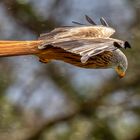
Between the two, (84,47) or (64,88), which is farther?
(64,88)

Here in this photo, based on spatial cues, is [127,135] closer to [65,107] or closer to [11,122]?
[65,107]

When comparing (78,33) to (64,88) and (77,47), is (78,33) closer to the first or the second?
(77,47)

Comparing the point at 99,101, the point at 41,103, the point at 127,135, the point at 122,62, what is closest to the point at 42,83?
the point at 41,103

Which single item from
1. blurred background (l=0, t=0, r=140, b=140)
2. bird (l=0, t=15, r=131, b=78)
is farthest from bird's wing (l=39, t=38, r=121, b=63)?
blurred background (l=0, t=0, r=140, b=140)

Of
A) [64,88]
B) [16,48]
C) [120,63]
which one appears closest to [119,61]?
[120,63]

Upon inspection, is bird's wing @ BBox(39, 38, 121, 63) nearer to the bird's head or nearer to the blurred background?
the bird's head

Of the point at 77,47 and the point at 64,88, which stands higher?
the point at 64,88
